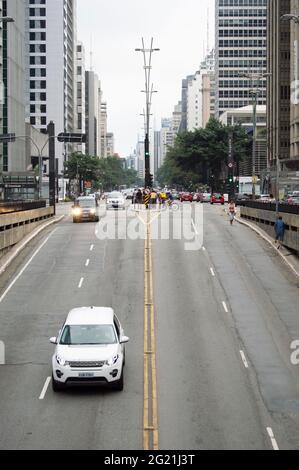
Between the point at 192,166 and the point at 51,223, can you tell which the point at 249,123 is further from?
the point at 51,223

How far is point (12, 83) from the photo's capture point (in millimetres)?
111125

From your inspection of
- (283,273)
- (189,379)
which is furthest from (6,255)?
(189,379)

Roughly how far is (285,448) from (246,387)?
443 cm

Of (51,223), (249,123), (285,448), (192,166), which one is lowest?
(285,448)

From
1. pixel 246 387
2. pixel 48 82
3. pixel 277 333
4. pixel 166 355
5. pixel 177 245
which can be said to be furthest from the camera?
pixel 48 82

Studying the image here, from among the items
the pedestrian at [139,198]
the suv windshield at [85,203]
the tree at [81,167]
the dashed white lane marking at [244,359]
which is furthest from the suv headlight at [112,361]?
the tree at [81,167]

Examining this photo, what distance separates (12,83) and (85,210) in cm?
6255

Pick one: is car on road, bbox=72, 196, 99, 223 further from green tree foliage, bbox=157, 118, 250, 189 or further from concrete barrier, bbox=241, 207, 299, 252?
green tree foliage, bbox=157, 118, 250, 189

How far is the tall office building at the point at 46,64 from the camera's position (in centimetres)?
17225

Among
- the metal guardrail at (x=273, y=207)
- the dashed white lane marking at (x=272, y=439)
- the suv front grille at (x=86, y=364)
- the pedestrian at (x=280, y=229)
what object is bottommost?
the dashed white lane marking at (x=272, y=439)

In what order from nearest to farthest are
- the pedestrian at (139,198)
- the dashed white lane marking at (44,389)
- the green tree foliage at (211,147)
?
the dashed white lane marking at (44,389) → the pedestrian at (139,198) → the green tree foliage at (211,147)

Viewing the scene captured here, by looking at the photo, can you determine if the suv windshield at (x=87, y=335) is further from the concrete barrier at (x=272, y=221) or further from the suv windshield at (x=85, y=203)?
the suv windshield at (x=85, y=203)

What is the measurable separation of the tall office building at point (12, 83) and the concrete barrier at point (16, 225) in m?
55.7

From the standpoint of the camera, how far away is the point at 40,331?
23.9 m
